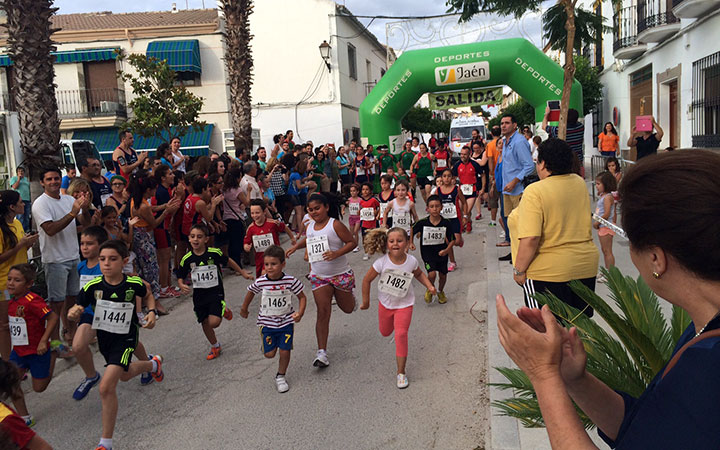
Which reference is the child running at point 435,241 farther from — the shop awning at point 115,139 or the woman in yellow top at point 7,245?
the shop awning at point 115,139

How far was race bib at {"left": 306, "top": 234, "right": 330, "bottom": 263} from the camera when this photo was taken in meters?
5.50

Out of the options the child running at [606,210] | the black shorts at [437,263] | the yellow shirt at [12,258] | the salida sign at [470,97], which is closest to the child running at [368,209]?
the black shorts at [437,263]

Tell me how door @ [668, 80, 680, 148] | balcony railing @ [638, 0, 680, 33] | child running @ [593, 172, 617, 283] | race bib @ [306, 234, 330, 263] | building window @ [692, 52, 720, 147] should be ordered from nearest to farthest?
1. race bib @ [306, 234, 330, 263]
2. child running @ [593, 172, 617, 283]
3. building window @ [692, 52, 720, 147]
4. balcony railing @ [638, 0, 680, 33]
5. door @ [668, 80, 680, 148]

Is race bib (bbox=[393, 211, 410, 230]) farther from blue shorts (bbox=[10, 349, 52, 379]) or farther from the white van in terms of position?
the white van

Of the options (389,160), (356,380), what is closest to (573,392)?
(356,380)

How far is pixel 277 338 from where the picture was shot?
5102mm

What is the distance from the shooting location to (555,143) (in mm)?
4078

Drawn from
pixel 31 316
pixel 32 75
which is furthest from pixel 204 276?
pixel 32 75

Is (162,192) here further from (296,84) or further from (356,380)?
(296,84)

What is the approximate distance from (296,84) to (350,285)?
24151mm

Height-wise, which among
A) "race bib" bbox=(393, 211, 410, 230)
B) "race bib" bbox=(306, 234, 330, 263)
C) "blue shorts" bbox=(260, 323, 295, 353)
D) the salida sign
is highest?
the salida sign

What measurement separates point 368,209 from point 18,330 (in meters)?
5.95

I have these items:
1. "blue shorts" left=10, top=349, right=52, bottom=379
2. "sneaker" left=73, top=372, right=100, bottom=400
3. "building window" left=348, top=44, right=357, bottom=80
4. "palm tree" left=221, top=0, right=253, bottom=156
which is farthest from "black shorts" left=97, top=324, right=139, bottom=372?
"building window" left=348, top=44, right=357, bottom=80

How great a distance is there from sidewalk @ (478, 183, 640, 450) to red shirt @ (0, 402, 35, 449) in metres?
2.58
